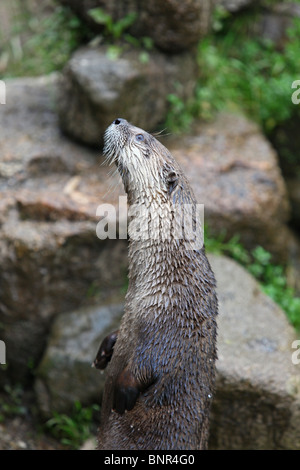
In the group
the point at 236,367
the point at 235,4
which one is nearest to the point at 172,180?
the point at 236,367

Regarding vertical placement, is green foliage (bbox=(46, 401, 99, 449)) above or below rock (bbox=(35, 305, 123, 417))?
below

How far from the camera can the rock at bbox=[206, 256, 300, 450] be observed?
10.8 ft

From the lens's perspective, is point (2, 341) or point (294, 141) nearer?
point (2, 341)

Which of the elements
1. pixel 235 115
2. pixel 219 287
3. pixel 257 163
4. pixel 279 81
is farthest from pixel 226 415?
pixel 279 81

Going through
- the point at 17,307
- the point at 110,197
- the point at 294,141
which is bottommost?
the point at 17,307

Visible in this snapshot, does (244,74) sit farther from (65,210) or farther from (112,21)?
(65,210)

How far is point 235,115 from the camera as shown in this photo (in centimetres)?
531

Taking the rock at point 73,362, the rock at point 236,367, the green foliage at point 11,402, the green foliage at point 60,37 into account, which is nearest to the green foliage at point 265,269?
the rock at point 236,367

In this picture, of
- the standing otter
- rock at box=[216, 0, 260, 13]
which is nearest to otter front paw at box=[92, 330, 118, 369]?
the standing otter

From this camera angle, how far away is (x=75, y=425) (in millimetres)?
3822

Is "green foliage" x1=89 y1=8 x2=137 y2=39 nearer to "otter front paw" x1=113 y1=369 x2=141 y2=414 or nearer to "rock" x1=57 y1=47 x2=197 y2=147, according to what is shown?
"rock" x1=57 y1=47 x2=197 y2=147

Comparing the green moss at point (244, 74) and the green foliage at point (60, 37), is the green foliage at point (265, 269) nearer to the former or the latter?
the green moss at point (244, 74)

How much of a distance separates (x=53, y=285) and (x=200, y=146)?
5.48 ft

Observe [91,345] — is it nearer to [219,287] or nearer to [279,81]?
[219,287]
